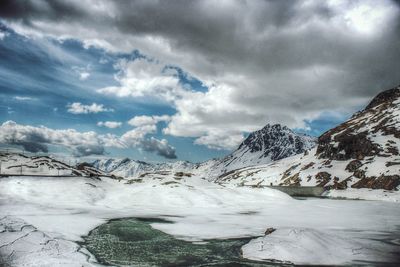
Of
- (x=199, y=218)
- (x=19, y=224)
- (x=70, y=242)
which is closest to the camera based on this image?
(x=70, y=242)

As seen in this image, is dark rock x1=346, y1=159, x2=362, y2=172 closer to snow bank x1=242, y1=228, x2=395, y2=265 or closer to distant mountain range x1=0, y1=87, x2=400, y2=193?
distant mountain range x1=0, y1=87, x2=400, y2=193

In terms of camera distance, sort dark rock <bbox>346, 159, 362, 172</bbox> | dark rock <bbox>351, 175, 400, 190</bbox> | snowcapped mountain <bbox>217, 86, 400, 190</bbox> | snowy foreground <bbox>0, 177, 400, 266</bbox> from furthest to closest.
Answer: dark rock <bbox>346, 159, 362, 172</bbox> < snowcapped mountain <bbox>217, 86, 400, 190</bbox> < dark rock <bbox>351, 175, 400, 190</bbox> < snowy foreground <bbox>0, 177, 400, 266</bbox>

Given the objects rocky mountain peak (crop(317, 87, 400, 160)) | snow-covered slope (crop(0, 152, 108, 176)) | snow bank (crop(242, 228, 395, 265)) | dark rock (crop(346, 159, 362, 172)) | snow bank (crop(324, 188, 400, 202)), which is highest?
rocky mountain peak (crop(317, 87, 400, 160))

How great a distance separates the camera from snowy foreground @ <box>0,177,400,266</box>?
1752 cm

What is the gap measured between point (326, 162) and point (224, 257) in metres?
143

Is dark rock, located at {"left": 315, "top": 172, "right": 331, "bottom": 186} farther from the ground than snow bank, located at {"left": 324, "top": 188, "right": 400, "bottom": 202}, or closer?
farther from the ground

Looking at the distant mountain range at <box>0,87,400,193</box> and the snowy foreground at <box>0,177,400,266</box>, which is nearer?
the snowy foreground at <box>0,177,400,266</box>

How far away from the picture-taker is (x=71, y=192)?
4875cm

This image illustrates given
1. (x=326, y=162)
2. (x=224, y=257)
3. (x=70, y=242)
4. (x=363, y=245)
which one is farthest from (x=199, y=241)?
(x=326, y=162)

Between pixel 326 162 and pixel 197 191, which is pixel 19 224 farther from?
pixel 326 162

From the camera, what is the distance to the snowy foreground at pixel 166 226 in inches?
690

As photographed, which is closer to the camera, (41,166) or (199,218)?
(199,218)

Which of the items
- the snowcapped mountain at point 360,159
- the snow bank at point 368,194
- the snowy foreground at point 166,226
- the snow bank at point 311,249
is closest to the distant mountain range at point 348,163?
the snowcapped mountain at point 360,159

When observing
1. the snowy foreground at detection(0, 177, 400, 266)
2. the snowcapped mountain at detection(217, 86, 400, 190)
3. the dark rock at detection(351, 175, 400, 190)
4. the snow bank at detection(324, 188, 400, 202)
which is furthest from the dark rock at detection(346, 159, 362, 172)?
the snowy foreground at detection(0, 177, 400, 266)
